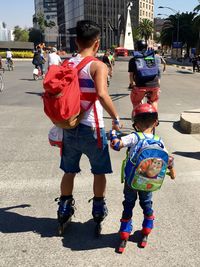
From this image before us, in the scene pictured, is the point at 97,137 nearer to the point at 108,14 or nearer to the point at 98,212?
the point at 98,212

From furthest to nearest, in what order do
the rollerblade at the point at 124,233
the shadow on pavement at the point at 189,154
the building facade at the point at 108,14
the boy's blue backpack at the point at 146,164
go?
the building facade at the point at 108,14
the shadow on pavement at the point at 189,154
the rollerblade at the point at 124,233
the boy's blue backpack at the point at 146,164

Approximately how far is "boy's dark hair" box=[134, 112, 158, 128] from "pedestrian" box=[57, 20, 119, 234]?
21 centimetres

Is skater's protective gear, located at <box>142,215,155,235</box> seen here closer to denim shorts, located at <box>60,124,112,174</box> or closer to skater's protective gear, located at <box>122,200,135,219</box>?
skater's protective gear, located at <box>122,200,135,219</box>

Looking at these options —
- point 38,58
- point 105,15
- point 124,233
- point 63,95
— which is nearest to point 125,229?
point 124,233

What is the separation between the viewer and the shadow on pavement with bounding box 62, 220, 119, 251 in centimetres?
328

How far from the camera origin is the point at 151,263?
3004 mm

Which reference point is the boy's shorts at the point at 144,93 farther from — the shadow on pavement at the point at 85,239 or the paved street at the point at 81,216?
the shadow on pavement at the point at 85,239

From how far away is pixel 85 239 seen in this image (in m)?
3.40

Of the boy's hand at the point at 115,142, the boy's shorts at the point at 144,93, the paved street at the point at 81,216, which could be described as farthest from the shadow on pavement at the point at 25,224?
the boy's shorts at the point at 144,93

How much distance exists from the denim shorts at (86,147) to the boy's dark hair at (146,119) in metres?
0.36

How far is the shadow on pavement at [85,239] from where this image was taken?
3.28 m

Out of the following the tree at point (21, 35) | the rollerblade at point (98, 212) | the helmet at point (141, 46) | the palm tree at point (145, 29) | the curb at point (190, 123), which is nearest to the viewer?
the rollerblade at point (98, 212)

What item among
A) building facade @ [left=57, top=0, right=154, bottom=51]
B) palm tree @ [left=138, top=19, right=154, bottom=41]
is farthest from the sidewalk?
palm tree @ [left=138, top=19, right=154, bottom=41]

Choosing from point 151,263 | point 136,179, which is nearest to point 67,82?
point 136,179
